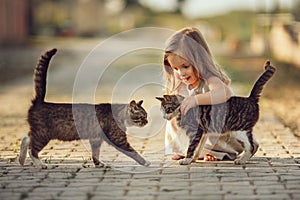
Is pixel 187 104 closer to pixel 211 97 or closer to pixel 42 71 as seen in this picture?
pixel 211 97

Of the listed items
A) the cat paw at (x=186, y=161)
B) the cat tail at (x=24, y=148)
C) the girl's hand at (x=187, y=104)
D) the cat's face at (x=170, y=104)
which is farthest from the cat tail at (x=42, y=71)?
the cat paw at (x=186, y=161)

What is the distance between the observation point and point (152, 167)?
7.11 metres

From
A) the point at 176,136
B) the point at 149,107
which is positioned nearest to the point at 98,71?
the point at 149,107

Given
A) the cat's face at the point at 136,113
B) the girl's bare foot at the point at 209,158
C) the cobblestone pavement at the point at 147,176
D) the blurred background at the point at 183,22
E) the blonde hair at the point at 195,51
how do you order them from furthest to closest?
the blurred background at the point at 183,22, the girl's bare foot at the point at 209,158, the blonde hair at the point at 195,51, the cat's face at the point at 136,113, the cobblestone pavement at the point at 147,176

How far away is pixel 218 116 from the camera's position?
23.5ft

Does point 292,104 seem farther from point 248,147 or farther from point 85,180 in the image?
point 85,180

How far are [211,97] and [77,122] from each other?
1.39 meters

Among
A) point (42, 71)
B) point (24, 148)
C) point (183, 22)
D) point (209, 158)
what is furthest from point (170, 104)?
point (183, 22)

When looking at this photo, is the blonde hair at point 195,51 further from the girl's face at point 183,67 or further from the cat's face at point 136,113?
the cat's face at point 136,113

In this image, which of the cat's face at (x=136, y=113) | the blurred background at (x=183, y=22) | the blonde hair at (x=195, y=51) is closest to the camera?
the cat's face at (x=136, y=113)

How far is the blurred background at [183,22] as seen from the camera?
1931 centimetres

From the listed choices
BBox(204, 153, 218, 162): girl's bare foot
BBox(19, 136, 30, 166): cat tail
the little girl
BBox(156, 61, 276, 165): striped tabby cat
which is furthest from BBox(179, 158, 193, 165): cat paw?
BBox(19, 136, 30, 166): cat tail

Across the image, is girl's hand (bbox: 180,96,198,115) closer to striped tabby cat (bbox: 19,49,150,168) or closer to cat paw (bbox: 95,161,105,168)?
striped tabby cat (bbox: 19,49,150,168)

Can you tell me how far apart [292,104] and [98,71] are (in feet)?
36.8
